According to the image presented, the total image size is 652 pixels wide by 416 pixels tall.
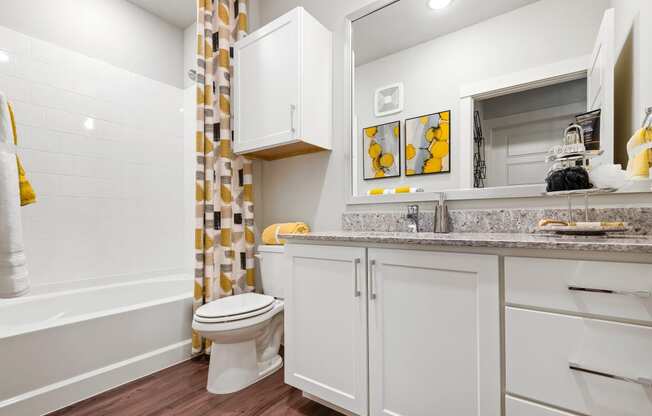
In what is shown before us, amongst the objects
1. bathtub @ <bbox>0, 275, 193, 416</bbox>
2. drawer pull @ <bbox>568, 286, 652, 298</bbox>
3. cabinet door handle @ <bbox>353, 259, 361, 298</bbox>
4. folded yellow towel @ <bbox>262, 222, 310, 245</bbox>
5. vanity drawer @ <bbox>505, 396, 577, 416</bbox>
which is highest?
folded yellow towel @ <bbox>262, 222, 310, 245</bbox>

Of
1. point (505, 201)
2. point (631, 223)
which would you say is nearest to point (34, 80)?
point (505, 201)

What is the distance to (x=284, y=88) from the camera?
72.1 inches

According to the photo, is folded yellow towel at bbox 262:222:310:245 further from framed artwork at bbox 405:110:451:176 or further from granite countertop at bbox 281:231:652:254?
framed artwork at bbox 405:110:451:176

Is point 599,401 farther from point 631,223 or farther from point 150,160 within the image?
point 150,160

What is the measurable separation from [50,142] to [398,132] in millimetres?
2319

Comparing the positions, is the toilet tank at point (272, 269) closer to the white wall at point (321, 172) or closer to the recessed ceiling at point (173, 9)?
the white wall at point (321, 172)

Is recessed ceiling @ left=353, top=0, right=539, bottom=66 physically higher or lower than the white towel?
higher

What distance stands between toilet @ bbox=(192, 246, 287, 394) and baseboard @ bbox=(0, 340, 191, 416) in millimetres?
422

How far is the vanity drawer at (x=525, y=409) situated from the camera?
850mm

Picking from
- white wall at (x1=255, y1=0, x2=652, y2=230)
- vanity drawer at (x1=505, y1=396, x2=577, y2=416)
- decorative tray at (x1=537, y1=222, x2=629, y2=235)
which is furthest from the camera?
white wall at (x1=255, y1=0, x2=652, y2=230)

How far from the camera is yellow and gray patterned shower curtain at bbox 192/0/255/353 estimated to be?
2.00 m

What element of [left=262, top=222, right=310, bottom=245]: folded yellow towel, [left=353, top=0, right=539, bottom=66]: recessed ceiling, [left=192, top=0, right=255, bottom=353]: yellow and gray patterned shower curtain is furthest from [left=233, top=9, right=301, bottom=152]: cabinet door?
[left=262, top=222, right=310, bottom=245]: folded yellow towel

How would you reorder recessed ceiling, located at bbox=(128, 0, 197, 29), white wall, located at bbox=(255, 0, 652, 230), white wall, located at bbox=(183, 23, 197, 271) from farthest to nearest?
1. white wall, located at bbox=(183, 23, 197, 271)
2. recessed ceiling, located at bbox=(128, 0, 197, 29)
3. white wall, located at bbox=(255, 0, 652, 230)

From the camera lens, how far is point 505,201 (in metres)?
1.40
